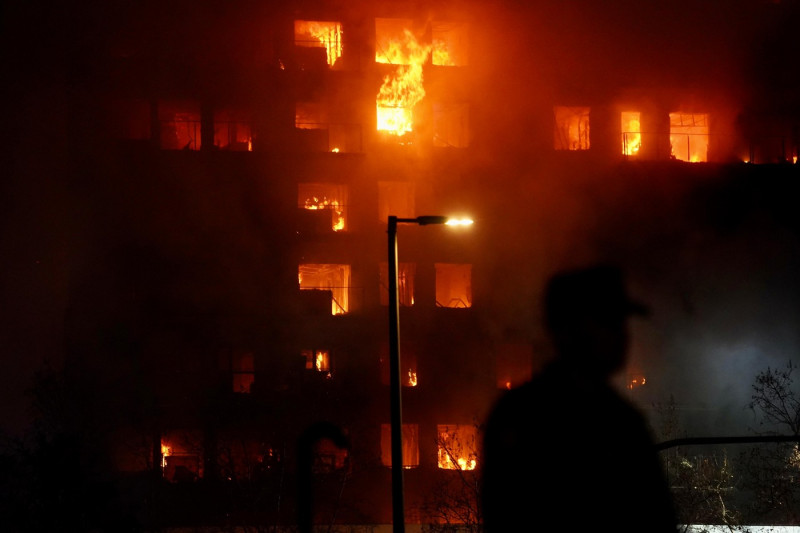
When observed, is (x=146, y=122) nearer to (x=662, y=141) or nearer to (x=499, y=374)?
(x=499, y=374)

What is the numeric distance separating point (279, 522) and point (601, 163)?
59.9ft

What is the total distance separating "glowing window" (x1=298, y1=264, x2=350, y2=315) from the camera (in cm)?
2933

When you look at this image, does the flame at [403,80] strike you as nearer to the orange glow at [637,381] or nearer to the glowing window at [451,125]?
the glowing window at [451,125]

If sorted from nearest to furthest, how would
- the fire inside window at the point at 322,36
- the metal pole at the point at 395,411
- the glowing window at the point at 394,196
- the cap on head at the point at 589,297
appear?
1. the cap on head at the point at 589,297
2. the metal pole at the point at 395,411
3. the fire inside window at the point at 322,36
4. the glowing window at the point at 394,196

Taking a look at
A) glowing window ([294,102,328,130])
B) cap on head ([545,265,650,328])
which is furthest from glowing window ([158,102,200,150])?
cap on head ([545,265,650,328])

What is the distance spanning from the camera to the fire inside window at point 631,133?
100 feet

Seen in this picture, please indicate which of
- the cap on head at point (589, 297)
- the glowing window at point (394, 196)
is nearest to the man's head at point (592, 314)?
the cap on head at point (589, 297)

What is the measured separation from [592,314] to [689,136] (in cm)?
3180

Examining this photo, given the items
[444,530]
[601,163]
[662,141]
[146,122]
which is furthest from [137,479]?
[662,141]

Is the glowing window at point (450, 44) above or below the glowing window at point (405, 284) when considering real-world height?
above

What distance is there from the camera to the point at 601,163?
98.6 ft

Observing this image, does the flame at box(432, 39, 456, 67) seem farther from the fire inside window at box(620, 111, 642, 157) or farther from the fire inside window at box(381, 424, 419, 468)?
the fire inside window at box(381, 424, 419, 468)

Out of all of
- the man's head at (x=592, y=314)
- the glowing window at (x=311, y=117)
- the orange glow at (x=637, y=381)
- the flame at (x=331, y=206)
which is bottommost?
the orange glow at (x=637, y=381)

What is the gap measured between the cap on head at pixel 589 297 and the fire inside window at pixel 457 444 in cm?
2548
